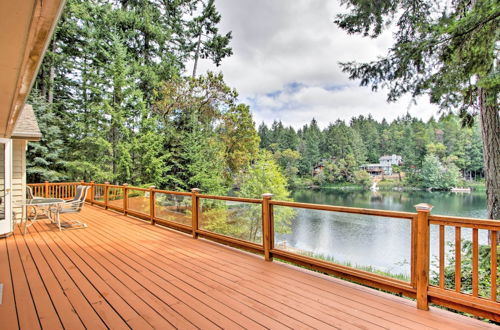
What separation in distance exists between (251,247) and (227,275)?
85cm

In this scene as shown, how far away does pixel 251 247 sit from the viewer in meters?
4.04

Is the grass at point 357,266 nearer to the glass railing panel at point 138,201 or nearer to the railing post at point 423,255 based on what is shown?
the railing post at point 423,255

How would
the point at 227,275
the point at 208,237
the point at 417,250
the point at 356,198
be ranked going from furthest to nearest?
the point at 356,198
the point at 208,237
the point at 227,275
the point at 417,250

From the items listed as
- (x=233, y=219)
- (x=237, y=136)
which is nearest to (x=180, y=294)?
(x=233, y=219)

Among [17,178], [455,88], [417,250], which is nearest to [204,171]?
[17,178]

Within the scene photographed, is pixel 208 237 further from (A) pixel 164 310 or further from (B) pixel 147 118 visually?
(B) pixel 147 118

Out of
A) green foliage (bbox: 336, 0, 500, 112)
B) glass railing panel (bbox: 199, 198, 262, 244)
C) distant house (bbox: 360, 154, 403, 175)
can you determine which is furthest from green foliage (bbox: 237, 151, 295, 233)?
distant house (bbox: 360, 154, 403, 175)

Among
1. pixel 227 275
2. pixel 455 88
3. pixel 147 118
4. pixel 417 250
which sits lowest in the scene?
pixel 227 275

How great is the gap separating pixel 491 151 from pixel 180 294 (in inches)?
251

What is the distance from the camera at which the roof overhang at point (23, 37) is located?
121 cm

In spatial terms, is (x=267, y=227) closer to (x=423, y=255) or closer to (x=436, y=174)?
(x=423, y=255)

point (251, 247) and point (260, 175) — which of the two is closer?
point (251, 247)

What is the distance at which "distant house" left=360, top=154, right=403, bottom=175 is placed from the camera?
4378 cm

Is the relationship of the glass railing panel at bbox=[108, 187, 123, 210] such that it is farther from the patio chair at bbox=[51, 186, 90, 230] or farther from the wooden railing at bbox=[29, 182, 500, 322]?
the patio chair at bbox=[51, 186, 90, 230]
